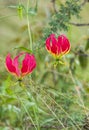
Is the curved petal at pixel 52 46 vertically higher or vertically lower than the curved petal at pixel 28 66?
higher

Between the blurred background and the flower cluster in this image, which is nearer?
the flower cluster

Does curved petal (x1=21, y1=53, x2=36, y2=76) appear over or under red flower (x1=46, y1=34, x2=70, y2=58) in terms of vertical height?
under

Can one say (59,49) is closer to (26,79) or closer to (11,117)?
(26,79)

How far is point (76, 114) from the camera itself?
4.91ft

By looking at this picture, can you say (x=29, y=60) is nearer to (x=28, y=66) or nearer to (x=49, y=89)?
(x=28, y=66)

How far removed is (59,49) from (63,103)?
1.61 feet

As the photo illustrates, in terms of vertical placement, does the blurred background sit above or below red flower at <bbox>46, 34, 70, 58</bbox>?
below

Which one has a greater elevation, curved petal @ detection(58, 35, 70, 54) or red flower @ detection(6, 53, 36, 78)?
curved petal @ detection(58, 35, 70, 54)

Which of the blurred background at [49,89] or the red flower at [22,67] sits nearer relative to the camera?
the red flower at [22,67]

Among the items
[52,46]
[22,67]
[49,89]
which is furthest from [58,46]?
[49,89]

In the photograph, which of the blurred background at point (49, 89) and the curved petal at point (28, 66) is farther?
the blurred background at point (49, 89)

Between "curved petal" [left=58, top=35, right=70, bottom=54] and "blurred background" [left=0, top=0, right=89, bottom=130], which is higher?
"curved petal" [left=58, top=35, right=70, bottom=54]

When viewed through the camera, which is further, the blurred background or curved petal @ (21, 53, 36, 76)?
the blurred background

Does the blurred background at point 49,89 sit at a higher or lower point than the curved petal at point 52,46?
lower
